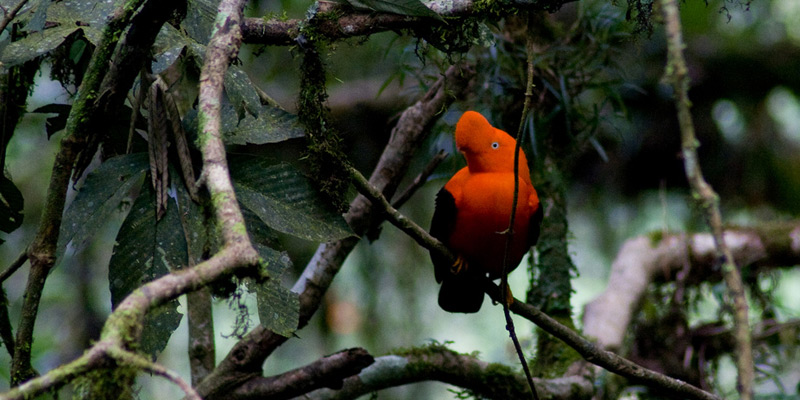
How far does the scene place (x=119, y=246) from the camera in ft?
5.38

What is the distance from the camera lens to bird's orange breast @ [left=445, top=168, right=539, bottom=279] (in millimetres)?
2328

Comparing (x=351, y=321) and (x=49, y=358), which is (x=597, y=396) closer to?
(x=351, y=321)

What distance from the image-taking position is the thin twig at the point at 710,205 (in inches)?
35.3

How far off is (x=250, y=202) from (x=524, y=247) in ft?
3.80

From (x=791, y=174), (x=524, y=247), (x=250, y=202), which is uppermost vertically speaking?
(x=791, y=174)

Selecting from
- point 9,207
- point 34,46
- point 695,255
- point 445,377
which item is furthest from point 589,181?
point 34,46

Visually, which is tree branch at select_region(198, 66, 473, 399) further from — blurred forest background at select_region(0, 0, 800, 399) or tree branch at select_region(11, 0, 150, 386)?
blurred forest background at select_region(0, 0, 800, 399)

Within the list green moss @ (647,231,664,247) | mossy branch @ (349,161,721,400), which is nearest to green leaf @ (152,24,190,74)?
mossy branch @ (349,161,721,400)

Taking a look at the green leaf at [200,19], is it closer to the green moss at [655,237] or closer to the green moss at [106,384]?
the green moss at [106,384]

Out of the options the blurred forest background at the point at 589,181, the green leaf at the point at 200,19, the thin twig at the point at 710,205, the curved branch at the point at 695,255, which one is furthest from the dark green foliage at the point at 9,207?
the curved branch at the point at 695,255

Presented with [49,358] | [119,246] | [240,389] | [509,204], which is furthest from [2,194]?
[49,358]

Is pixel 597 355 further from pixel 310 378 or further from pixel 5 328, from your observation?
pixel 5 328

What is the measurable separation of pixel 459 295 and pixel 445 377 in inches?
12.8

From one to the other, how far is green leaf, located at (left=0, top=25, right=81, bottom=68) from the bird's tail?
5.20 feet
